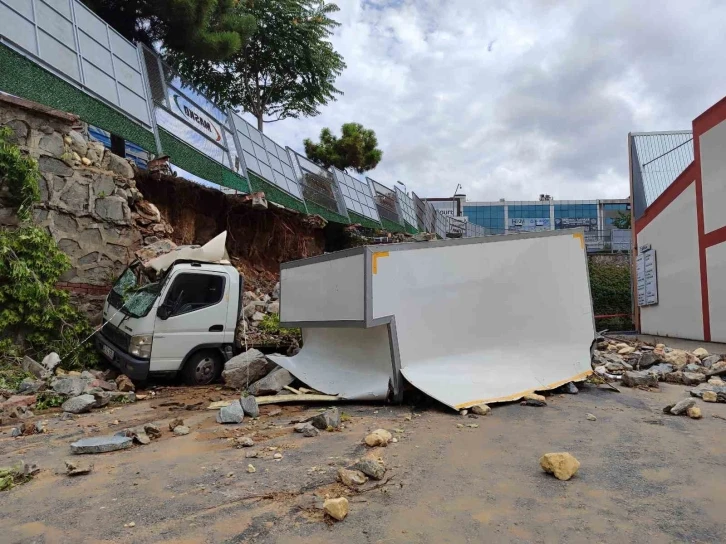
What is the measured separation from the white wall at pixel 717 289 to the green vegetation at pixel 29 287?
1310cm

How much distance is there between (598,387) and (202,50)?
14.3 meters

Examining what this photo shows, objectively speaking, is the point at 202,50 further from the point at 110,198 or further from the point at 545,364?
the point at 545,364

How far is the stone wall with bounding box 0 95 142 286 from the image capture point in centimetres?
816

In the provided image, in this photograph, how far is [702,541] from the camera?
2.33 m

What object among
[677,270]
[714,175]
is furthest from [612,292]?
[714,175]

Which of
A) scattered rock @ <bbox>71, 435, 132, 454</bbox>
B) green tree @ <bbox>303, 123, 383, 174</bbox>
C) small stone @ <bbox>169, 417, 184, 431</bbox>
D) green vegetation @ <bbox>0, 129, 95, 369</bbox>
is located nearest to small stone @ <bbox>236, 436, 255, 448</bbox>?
small stone @ <bbox>169, 417, 184, 431</bbox>

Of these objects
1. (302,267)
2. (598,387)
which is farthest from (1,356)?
(598,387)

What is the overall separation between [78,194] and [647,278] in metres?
16.3

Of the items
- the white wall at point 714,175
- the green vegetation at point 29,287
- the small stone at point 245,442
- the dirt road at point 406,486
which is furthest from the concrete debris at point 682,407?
A: the green vegetation at point 29,287

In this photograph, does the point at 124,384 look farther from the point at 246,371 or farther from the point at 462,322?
the point at 462,322

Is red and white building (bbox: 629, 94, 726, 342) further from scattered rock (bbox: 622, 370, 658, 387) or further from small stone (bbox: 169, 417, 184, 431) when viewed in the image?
small stone (bbox: 169, 417, 184, 431)

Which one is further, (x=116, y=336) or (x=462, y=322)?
(x=116, y=336)

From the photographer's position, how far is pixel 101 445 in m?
3.95

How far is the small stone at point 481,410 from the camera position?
16.0 feet
